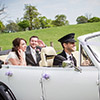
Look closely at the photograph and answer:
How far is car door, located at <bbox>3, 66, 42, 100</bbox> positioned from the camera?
315 cm

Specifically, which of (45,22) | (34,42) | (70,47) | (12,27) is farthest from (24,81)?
(12,27)

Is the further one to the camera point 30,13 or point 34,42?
point 30,13

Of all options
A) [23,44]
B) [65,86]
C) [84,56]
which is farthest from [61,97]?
[23,44]

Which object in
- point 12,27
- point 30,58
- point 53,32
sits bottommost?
point 30,58

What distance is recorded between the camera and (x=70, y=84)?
287 cm

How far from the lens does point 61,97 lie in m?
2.97

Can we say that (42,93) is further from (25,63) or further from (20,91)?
(25,63)

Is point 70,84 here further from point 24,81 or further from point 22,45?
point 22,45

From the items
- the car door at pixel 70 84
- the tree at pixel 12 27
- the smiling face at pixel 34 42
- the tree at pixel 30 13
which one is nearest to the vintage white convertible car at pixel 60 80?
the car door at pixel 70 84

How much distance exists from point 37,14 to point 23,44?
1.74m

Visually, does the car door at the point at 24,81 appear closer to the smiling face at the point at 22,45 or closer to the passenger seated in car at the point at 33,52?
the passenger seated in car at the point at 33,52

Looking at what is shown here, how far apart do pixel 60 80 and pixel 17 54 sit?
1.17 meters

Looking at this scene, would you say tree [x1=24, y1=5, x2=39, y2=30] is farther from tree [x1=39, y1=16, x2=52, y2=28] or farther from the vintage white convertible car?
the vintage white convertible car

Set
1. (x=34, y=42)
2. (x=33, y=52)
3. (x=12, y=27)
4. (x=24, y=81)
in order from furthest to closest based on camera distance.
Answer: (x=12, y=27) < (x=34, y=42) < (x=33, y=52) < (x=24, y=81)
